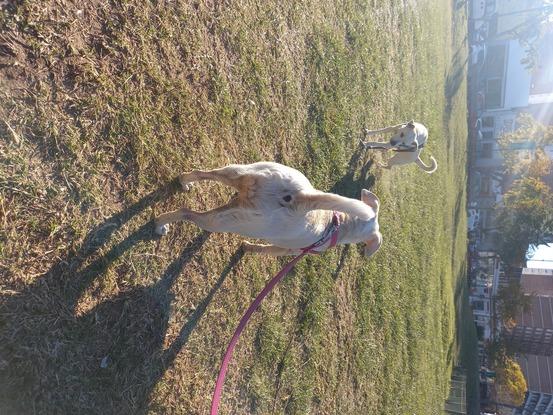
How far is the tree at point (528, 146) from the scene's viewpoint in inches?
676

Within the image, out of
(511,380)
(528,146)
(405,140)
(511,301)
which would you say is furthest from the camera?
(528,146)

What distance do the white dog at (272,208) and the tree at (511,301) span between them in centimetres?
1862

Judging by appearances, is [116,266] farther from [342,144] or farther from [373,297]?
[373,297]

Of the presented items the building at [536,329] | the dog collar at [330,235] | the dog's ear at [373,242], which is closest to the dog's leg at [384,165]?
the dog's ear at [373,242]

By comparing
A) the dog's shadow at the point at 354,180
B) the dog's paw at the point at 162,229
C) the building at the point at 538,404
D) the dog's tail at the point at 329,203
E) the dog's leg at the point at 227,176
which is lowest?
the dog's paw at the point at 162,229

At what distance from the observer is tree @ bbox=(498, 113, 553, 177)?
676 inches

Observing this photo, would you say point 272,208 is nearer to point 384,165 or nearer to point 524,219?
point 384,165

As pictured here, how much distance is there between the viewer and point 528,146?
18.8 metres

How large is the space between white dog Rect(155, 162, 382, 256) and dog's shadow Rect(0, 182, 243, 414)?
19.8 inches

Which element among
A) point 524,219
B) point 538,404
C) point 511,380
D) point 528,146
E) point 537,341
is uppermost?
point 528,146

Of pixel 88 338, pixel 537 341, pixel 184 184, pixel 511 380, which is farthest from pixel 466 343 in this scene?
pixel 88 338

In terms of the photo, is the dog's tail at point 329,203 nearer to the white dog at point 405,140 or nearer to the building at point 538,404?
the white dog at point 405,140

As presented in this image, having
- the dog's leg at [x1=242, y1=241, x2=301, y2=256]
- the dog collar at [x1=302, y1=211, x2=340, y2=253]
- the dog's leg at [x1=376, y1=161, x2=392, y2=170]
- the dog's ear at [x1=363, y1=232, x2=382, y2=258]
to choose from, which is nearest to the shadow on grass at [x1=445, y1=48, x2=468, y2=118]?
the dog's leg at [x1=376, y1=161, x2=392, y2=170]

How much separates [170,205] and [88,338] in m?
1.14
